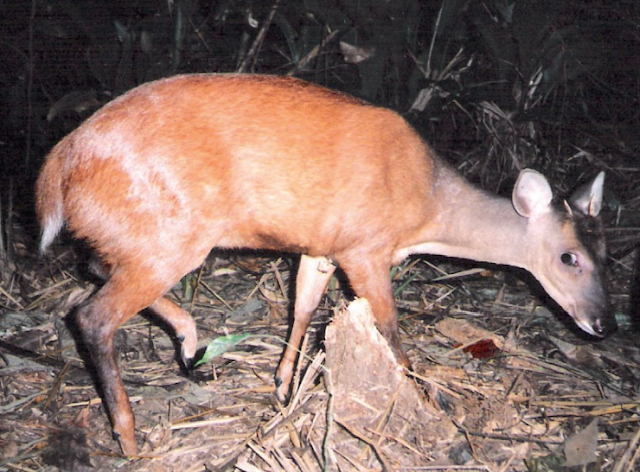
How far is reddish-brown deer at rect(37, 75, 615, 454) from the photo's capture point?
3717mm

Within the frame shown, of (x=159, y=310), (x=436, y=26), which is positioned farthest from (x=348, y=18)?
(x=159, y=310)

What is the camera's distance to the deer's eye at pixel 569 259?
438cm

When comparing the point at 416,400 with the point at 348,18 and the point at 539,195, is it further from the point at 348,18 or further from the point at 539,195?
the point at 348,18

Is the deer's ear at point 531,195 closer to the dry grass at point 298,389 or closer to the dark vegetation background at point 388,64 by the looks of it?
the dry grass at point 298,389

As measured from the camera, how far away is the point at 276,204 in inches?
159

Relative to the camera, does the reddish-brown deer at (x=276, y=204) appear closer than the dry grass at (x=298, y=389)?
No

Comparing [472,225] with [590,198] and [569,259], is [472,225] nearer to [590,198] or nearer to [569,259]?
[569,259]

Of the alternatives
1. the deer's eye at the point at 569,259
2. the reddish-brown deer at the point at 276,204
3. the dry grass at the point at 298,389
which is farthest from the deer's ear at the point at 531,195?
the dry grass at the point at 298,389

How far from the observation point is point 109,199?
369cm

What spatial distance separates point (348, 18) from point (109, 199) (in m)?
3.28

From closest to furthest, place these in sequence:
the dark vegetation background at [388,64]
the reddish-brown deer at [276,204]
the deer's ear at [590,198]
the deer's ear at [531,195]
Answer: the reddish-brown deer at [276,204]
the deer's ear at [531,195]
the deer's ear at [590,198]
the dark vegetation background at [388,64]

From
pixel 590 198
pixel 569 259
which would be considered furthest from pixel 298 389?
pixel 590 198

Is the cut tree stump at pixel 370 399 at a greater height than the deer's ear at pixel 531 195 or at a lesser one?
lesser

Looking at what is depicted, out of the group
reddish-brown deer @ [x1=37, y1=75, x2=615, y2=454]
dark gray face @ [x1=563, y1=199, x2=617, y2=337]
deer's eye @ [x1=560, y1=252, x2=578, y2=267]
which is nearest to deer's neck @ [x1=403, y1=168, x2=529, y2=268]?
reddish-brown deer @ [x1=37, y1=75, x2=615, y2=454]
